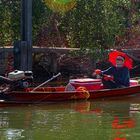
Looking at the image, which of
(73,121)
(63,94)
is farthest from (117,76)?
(73,121)

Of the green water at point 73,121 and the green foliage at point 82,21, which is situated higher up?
the green foliage at point 82,21

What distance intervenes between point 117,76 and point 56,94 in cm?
221

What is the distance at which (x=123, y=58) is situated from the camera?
49.5 ft

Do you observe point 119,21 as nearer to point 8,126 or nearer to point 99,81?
point 99,81

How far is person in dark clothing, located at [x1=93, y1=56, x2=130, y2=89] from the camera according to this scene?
15.1 m

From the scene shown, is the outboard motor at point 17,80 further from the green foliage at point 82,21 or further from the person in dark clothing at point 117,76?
the green foliage at point 82,21

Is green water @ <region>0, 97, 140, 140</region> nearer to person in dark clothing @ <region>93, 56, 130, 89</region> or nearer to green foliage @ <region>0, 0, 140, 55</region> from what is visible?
person in dark clothing @ <region>93, 56, 130, 89</region>

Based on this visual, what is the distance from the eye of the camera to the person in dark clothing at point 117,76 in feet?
49.5

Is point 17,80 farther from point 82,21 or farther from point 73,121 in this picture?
point 82,21

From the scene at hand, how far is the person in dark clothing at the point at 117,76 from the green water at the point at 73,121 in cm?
59

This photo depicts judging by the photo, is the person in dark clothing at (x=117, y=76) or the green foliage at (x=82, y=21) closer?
the person in dark clothing at (x=117, y=76)

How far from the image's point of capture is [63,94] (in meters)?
13.9

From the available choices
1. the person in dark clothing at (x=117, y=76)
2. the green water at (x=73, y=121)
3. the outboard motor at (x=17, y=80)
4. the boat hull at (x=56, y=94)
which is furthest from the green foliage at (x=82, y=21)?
the outboard motor at (x=17, y=80)

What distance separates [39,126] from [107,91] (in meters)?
4.41
